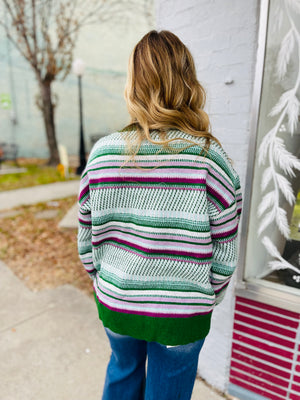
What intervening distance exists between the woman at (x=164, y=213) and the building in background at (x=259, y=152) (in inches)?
25.2

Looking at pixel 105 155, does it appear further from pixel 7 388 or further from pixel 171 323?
pixel 7 388

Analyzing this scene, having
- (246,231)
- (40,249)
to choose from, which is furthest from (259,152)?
(40,249)

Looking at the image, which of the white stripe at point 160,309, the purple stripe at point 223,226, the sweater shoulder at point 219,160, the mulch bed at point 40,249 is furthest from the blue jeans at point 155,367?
the mulch bed at point 40,249

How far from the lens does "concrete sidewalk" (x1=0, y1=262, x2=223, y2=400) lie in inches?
85.4

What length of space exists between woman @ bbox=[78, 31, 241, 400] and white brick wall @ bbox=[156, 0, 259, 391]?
629 millimetres

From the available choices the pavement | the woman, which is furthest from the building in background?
the woman

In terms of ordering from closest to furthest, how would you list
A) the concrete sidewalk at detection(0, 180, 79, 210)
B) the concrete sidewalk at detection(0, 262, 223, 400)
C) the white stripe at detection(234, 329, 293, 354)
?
the white stripe at detection(234, 329, 293, 354) → the concrete sidewalk at detection(0, 262, 223, 400) → the concrete sidewalk at detection(0, 180, 79, 210)

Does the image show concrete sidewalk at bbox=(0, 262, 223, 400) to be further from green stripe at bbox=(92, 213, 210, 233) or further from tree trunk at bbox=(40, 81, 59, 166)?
tree trunk at bbox=(40, 81, 59, 166)

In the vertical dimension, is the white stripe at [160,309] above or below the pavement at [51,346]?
above

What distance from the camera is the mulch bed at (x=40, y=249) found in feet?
12.3

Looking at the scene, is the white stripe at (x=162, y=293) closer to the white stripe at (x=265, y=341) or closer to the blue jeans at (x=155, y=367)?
the blue jeans at (x=155, y=367)

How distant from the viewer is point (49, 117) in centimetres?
1212

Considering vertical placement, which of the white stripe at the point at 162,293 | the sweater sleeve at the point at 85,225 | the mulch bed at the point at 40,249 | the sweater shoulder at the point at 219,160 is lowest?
the mulch bed at the point at 40,249

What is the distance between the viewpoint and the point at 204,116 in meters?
1.25
